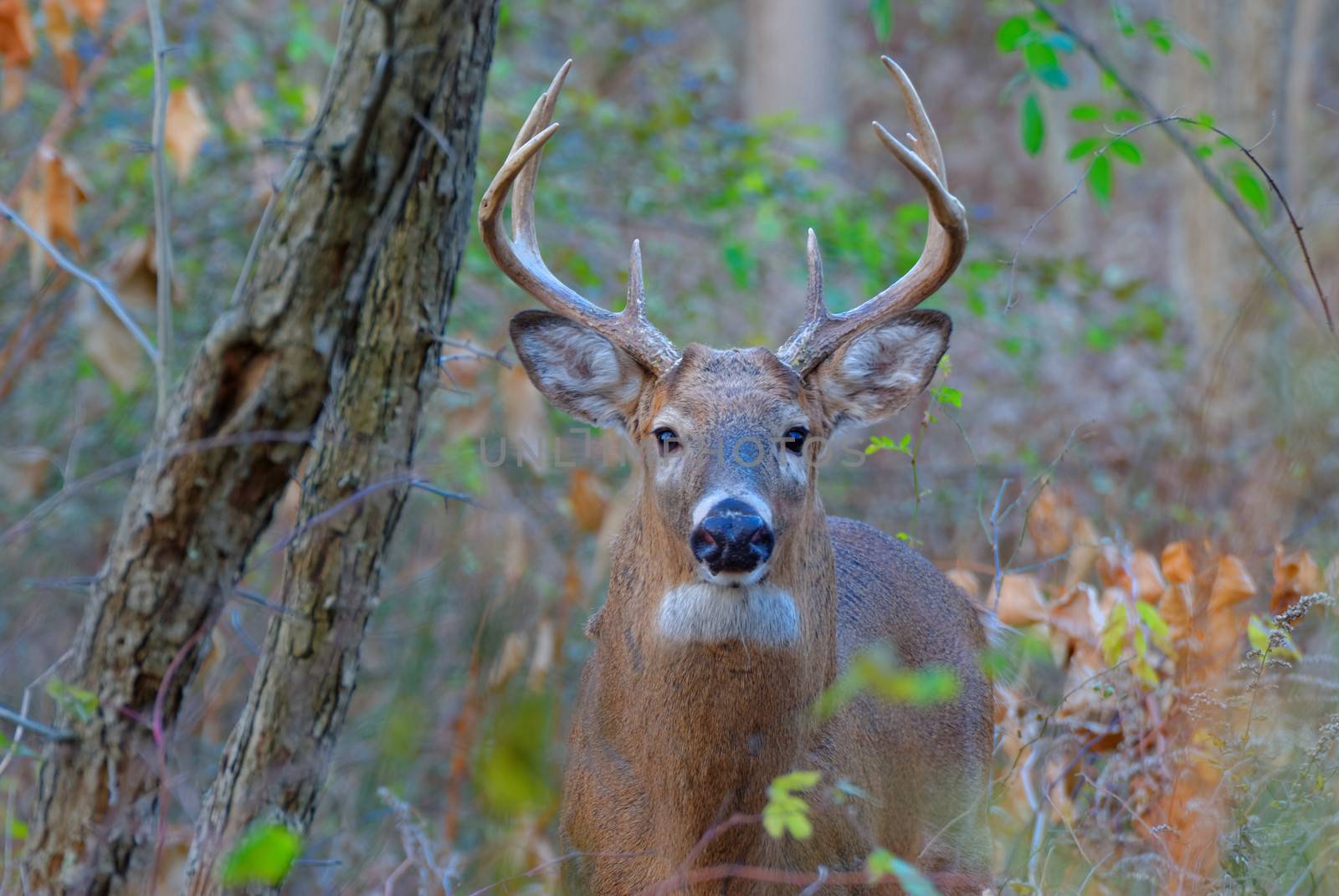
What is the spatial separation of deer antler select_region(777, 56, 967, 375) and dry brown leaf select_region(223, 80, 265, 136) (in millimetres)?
3805

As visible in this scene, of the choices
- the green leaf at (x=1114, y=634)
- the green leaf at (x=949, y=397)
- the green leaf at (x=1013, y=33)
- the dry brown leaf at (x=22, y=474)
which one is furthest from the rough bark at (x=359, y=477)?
the green leaf at (x=1114, y=634)

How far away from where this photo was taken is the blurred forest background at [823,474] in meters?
5.01

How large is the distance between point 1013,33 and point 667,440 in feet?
8.31

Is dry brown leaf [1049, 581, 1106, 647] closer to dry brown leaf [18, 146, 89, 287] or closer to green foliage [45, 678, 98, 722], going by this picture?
green foliage [45, 678, 98, 722]

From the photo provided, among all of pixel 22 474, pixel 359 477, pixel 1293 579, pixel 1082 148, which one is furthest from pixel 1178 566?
pixel 22 474

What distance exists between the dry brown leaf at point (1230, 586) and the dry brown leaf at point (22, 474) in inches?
201

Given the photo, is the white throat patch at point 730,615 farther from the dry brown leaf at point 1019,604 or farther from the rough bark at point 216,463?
the dry brown leaf at point 1019,604

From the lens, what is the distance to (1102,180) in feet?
19.0

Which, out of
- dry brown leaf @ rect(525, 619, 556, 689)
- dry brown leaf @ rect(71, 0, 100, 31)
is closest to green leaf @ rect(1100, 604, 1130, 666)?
dry brown leaf @ rect(525, 619, 556, 689)

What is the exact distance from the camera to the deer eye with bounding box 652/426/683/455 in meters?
4.49

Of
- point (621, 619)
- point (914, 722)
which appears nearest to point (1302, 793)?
point (914, 722)

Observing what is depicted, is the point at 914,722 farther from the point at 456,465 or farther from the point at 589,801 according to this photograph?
the point at 456,465

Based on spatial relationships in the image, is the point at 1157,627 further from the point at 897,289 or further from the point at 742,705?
the point at 742,705

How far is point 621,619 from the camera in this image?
15.4ft
